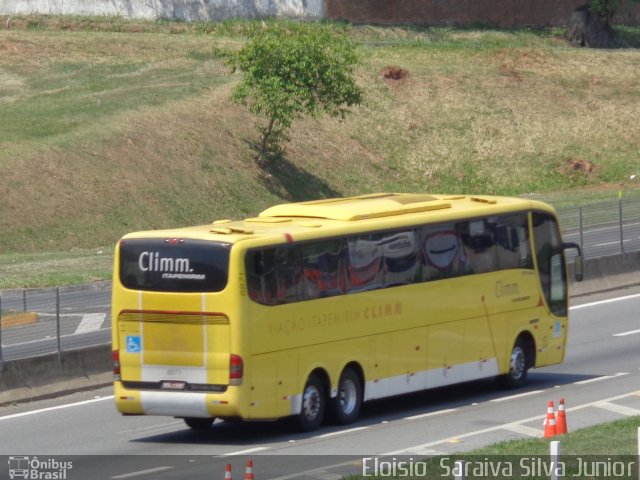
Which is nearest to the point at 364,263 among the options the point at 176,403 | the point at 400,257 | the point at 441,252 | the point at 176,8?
the point at 400,257

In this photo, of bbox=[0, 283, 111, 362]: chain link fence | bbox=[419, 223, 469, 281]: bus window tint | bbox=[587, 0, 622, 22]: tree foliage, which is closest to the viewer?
bbox=[419, 223, 469, 281]: bus window tint

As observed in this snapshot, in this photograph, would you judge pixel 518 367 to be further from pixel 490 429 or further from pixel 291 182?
pixel 291 182

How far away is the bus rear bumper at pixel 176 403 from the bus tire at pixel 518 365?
594 centimetres

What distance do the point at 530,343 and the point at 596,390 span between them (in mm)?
1580

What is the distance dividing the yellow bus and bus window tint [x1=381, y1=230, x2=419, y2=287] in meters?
0.02

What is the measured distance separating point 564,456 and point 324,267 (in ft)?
18.9

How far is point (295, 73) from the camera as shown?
5084 cm

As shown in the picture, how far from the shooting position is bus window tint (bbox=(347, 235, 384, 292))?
18172mm

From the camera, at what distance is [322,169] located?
2120 inches

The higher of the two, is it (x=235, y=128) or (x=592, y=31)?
(x=592, y=31)

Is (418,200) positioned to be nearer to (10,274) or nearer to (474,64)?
(10,274)

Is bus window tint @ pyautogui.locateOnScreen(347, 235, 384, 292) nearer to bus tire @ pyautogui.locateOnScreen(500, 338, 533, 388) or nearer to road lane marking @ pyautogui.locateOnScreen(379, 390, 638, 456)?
road lane marking @ pyautogui.locateOnScreen(379, 390, 638, 456)

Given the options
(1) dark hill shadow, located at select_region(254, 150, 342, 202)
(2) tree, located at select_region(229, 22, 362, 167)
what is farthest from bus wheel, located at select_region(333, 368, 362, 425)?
(2) tree, located at select_region(229, 22, 362, 167)

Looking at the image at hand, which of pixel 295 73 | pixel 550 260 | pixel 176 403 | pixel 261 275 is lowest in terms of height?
pixel 176 403
